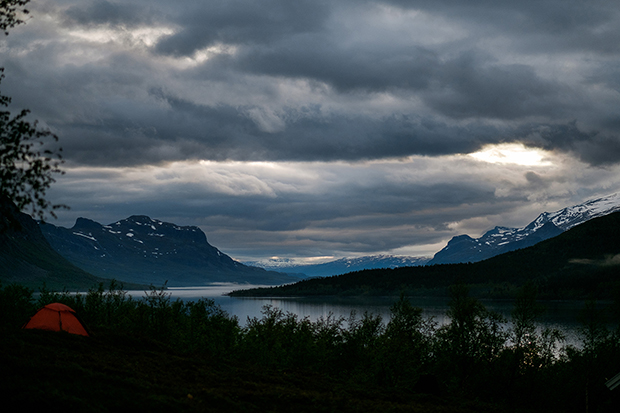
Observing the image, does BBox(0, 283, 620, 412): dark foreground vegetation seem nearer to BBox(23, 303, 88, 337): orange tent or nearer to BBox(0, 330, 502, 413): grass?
BBox(0, 330, 502, 413): grass

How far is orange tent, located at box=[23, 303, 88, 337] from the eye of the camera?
47.4 metres

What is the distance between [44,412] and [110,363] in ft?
43.7

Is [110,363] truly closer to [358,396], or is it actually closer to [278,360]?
[358,396]

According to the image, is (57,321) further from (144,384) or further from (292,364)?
(292,364)

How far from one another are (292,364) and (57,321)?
34.7 metres

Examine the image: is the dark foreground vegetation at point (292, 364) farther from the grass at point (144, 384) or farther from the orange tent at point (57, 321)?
the orange tent at point (57, 321)

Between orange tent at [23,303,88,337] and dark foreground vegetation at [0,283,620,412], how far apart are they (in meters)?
1.92

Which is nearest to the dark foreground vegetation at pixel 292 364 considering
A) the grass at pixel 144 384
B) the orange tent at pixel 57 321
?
the grass at pixel 144 384

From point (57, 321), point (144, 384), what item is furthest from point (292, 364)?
point (144, 384)

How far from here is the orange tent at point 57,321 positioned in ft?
156

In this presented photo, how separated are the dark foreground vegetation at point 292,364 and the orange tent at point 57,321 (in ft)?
6.29

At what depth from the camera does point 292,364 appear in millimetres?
73062

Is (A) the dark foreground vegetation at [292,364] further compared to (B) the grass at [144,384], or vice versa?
(A) the dark foreground vegetation at [292,364]

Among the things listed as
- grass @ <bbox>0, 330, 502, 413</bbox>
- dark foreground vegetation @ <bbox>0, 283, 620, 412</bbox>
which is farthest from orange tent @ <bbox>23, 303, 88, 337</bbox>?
grass @ <bbox>0, 330, 502, 413</bbox>
